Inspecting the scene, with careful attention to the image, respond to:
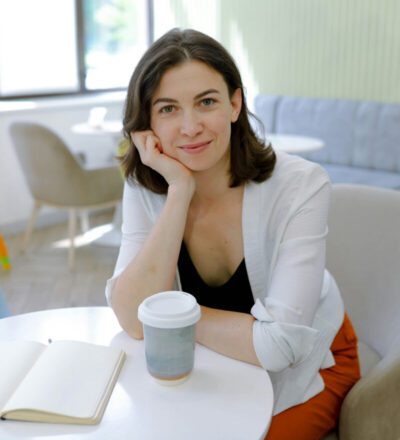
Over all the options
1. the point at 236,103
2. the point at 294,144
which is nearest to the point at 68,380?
the point at 236,103

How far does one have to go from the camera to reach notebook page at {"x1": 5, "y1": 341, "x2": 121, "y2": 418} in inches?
37.9

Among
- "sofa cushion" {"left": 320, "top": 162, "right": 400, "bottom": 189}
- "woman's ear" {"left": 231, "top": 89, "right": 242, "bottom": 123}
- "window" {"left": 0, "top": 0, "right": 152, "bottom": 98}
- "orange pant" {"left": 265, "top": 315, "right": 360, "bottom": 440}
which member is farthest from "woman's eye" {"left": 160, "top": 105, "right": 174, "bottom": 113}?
"window" {"left": 0, "top": 0, "right": 152, "bottom": 98}

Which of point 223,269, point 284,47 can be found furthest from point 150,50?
point 284,47

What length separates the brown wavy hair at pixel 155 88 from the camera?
1350mm

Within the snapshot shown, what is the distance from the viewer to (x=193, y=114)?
1352 millimetres

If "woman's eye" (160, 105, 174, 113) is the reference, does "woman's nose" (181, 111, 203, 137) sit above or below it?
below

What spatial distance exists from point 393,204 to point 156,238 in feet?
2.19

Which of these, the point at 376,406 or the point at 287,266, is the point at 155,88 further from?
the point at 376,406

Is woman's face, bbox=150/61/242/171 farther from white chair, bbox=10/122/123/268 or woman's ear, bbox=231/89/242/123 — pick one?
white chair, bbox=10/122/123/268

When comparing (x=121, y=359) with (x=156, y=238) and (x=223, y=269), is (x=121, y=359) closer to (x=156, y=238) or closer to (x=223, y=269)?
(x=156, y=238)

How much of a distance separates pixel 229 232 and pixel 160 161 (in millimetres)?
237

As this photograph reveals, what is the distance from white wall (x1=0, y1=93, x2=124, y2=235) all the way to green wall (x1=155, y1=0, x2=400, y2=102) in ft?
4.13

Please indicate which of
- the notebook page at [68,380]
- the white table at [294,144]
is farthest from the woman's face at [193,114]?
the white table at [294,144]

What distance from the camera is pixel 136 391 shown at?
1052 mm
